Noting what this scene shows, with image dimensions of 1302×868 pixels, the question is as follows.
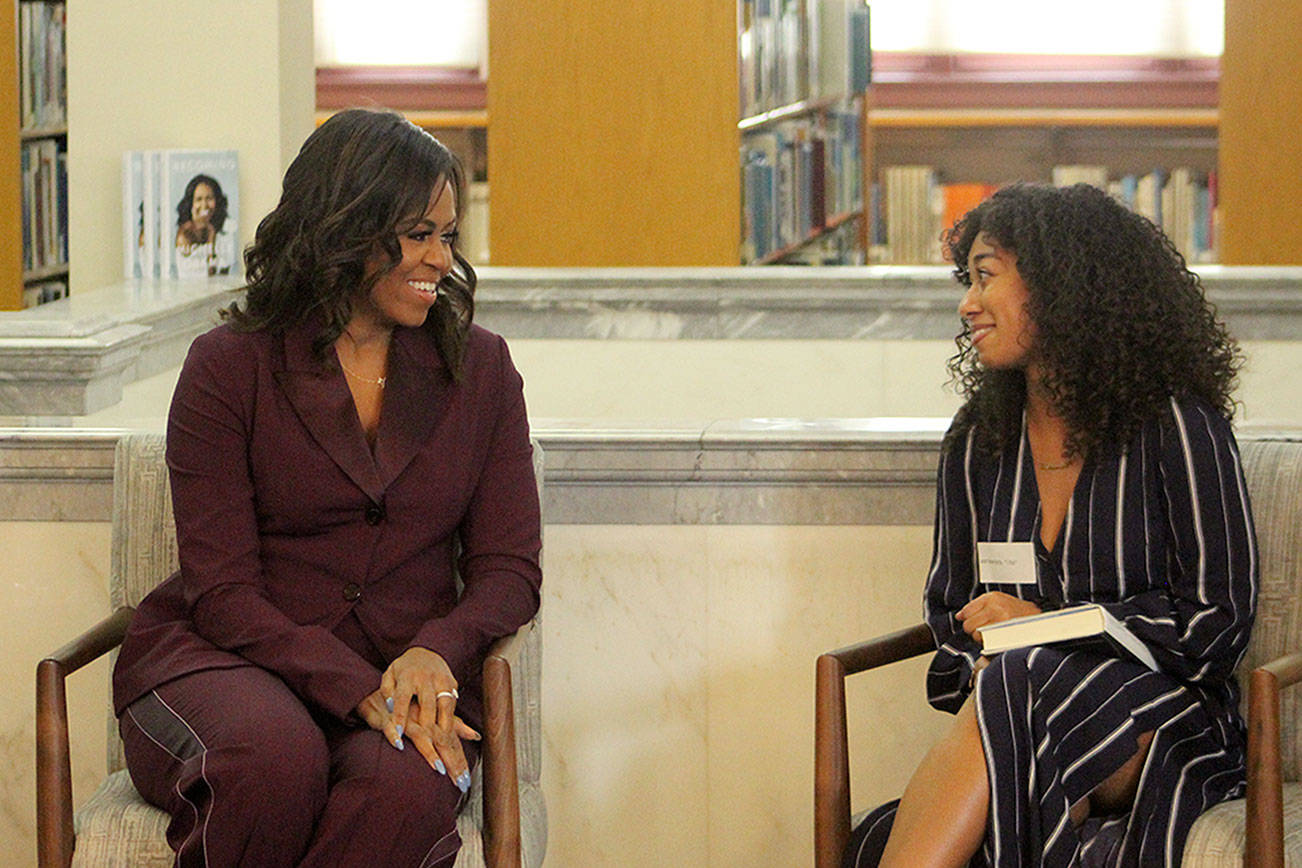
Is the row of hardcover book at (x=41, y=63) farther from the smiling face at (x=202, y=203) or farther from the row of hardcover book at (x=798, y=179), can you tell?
the row of hardcover book at (x=798, y=179)

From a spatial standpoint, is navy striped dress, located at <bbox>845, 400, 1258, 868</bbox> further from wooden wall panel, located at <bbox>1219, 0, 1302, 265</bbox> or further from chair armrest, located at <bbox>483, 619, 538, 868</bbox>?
wooden wall panel, located at <bbox>1219, 0, 1302, 265</bbox>

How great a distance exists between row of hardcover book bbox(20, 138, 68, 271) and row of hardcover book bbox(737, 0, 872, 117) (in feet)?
6.85

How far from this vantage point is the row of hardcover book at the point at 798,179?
4.77 m

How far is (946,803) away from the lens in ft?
6.06

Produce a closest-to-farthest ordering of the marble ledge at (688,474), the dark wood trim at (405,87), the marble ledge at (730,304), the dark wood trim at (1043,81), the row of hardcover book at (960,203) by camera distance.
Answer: the marble ledge at (688,474) < the marble ledge at (730,304) < the row of hardcover book at (960,203) < the dark wood trim at (1043,81) < the dark wood trim at (405,87)

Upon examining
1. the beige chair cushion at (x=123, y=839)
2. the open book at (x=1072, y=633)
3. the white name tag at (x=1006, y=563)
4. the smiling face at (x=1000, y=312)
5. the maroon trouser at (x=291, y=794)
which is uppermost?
the smiling face at (x=1000, y=312)

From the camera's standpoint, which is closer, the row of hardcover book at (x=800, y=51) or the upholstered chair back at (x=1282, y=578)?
the upholstered chair back at (x=1282, y=578)

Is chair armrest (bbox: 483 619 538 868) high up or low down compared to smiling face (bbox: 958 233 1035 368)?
down

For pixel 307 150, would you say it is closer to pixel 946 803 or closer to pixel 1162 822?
pixel 946 803

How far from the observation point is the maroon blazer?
196 cm

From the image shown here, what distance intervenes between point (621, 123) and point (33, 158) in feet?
6.05

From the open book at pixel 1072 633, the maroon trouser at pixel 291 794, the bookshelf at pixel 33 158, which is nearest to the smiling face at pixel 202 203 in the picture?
the bookshelf at pixel 33 158

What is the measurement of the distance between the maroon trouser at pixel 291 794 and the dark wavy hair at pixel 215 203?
2.27 metres

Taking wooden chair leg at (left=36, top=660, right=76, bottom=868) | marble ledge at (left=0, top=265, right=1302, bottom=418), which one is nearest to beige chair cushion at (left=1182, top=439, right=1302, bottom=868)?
wooden chair leg at (left=36, top=660, right=76, bottom=868)
